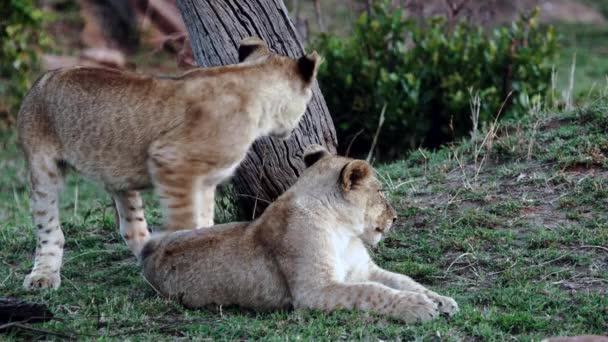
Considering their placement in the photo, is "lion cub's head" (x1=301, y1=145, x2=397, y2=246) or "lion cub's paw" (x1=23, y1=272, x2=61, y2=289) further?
"lion cub's paw" (x1=23, y1=272, x2=61, y2=289)

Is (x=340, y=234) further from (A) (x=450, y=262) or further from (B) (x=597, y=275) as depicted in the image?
(B) (x=597, y=275)

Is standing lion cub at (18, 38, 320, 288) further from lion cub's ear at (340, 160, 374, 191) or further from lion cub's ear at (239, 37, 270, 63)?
lion cub's ear at (340, 160, 374, 191)

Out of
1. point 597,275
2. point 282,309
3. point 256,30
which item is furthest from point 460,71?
point 282,309

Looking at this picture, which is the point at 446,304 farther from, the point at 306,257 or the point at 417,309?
the point at 306,257

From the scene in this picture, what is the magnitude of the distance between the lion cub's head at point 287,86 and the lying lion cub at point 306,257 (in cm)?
50

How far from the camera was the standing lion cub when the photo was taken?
6.00m

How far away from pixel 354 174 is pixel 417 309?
0.87 m

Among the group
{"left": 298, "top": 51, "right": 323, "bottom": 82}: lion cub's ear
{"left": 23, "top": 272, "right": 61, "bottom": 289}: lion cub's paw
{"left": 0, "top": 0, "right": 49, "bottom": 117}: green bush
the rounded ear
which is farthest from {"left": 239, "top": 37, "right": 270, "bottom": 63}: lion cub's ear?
{"left": 0, "top": 0, "right": 49, "bottom": 117}: green bush

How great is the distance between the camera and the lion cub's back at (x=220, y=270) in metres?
5.60

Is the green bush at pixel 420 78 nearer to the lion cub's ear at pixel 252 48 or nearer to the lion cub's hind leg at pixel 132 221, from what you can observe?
the lion cub's ear at pixel 252 48

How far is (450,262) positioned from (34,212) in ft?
8.84

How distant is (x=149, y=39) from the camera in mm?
17750

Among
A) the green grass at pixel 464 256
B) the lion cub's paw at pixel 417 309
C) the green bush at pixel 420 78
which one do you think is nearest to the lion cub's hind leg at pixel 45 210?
the green grass at pixel 464 256

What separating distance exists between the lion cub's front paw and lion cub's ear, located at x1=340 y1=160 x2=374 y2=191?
2.51 ft
